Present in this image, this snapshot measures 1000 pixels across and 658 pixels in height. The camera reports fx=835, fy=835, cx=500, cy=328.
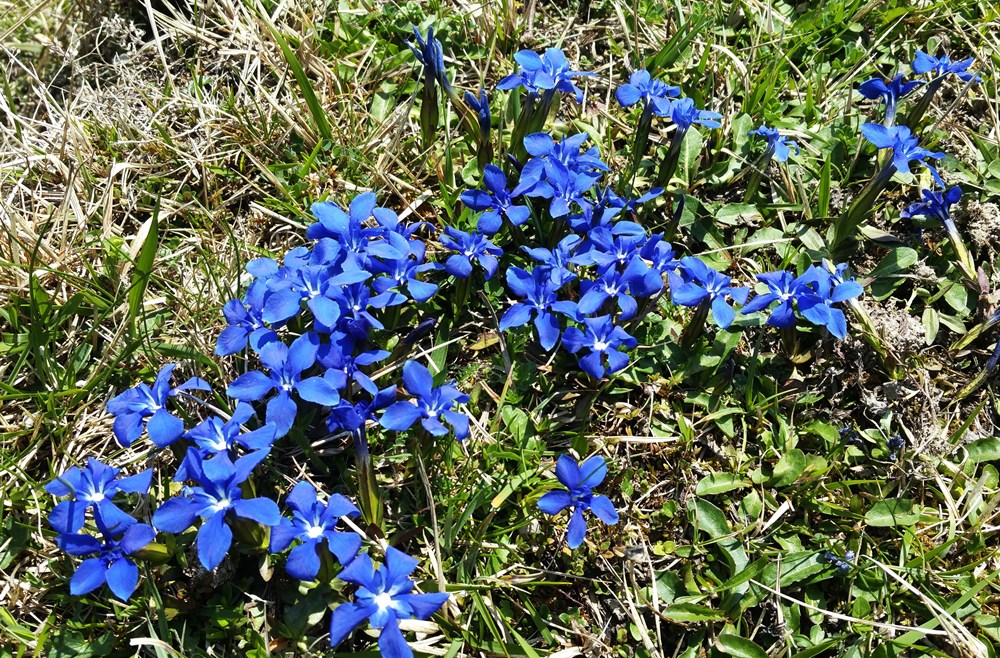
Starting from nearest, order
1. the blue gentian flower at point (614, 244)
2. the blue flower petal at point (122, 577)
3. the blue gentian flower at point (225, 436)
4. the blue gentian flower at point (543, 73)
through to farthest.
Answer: the blue flower petal at point (122, 577)
the blue gentian flower at point (225, 436)
the blue gentian flower at point (614, 244)
the blue gentian flower at point (543, 73)

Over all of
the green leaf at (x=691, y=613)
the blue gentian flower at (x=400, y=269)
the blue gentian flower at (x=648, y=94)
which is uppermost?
the blue gentian flower at (x=648, y=94)

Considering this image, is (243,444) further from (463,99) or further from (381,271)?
(463,99)

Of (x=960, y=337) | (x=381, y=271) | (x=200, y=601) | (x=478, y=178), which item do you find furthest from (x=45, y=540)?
(x=960, y=337)

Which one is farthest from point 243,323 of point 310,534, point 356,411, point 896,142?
point 896,142

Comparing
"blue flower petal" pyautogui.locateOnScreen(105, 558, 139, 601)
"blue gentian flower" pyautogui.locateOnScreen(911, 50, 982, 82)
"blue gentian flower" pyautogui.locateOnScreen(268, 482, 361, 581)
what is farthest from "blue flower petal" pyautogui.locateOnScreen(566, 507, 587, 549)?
"blue gentian flower" pyautogui.locateOnScreen(911, 50, 982, 82)

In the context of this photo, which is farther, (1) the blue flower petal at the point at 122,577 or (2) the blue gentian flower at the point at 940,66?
(2) the blue gentian flower at the point at 940,66

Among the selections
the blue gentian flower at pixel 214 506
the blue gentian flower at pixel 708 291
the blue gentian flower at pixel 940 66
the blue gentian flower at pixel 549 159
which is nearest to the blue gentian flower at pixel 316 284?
the blue gentian flower at pixel 214 506

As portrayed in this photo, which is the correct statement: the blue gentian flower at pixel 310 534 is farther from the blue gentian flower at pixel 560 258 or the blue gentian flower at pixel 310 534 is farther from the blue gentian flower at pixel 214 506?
the blue gentian flower at pixel 560 258

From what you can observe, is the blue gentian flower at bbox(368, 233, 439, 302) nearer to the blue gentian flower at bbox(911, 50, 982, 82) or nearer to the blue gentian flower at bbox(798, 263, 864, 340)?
the blue gentian flower at bbox(798, 263, 864, 340)
